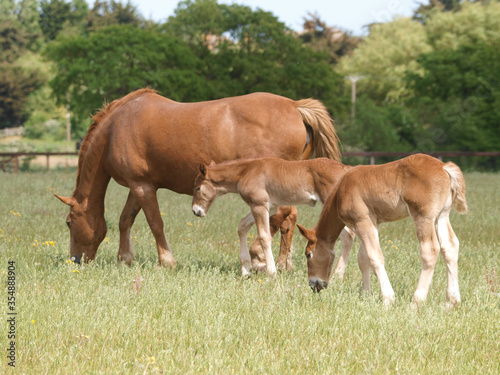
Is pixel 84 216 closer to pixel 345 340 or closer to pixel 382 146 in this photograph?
pixel 345 340

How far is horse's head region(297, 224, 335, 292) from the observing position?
582cm

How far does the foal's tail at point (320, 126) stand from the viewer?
7363 millimetres

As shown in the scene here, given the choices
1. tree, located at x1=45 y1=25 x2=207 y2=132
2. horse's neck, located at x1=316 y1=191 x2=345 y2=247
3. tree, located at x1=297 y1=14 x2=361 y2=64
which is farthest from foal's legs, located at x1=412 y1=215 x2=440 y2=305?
tree, located at x1=297 y1=14 x2=361 y2=64

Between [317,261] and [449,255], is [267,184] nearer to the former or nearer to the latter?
[317,261]

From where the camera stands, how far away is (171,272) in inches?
275

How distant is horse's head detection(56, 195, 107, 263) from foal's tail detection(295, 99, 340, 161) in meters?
2.84

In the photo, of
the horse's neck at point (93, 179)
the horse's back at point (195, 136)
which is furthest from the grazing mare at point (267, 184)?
the horse's neck at point (93, 179)

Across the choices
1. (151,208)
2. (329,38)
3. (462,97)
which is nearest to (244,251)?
(151,208)

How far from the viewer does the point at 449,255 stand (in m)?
5.43

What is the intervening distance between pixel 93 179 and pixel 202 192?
5.27 feet

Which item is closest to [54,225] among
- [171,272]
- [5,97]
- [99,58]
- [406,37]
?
[171,272]

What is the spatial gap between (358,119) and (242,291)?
112ft

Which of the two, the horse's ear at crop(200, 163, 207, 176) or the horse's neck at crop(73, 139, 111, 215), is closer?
the horse's ear at crop(200, 163, 207, 176)

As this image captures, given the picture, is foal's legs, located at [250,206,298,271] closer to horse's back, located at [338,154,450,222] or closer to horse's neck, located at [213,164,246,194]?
horse's neck, located at [213,164,246,194]
